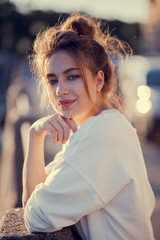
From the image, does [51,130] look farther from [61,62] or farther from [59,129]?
[61,62]

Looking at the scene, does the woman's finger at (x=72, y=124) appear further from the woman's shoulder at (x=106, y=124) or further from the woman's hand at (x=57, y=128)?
the woman's shoulder at (x=106, y=124)

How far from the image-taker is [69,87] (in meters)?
2.55

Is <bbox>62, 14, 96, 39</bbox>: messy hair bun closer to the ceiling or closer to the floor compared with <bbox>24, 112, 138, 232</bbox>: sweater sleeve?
closer to the ceiling

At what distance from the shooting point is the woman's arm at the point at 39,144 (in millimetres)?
2623

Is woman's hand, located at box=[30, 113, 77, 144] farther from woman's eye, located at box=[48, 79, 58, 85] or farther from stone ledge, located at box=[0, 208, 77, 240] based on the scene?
stone ledge, located at box=[0, 208, 77, 240]

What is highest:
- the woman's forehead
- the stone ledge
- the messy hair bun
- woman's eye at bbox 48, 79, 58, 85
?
the messy hair bun

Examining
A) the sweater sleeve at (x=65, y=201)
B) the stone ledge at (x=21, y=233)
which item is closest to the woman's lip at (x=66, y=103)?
the sweater sleeve at (x=65, y=201)

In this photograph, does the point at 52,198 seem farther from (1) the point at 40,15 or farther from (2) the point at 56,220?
(1) the point at 40,15

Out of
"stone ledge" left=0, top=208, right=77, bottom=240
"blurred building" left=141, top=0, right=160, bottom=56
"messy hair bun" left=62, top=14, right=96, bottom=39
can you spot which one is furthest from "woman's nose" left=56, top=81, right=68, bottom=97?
"blurred building" left=141, top=0, right=160, bottom=56

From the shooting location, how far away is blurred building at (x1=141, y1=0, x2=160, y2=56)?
38.0 metres

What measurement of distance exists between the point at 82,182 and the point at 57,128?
1.96 feet

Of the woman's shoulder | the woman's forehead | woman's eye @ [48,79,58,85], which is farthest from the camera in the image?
woman's eye @ [48,79,58,85]

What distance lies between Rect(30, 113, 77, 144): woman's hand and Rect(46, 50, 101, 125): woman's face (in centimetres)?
5

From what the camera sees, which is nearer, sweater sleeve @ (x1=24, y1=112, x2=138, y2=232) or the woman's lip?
sweater sleeve @ (x1=24, y1=112, x2=138, y2=232)
